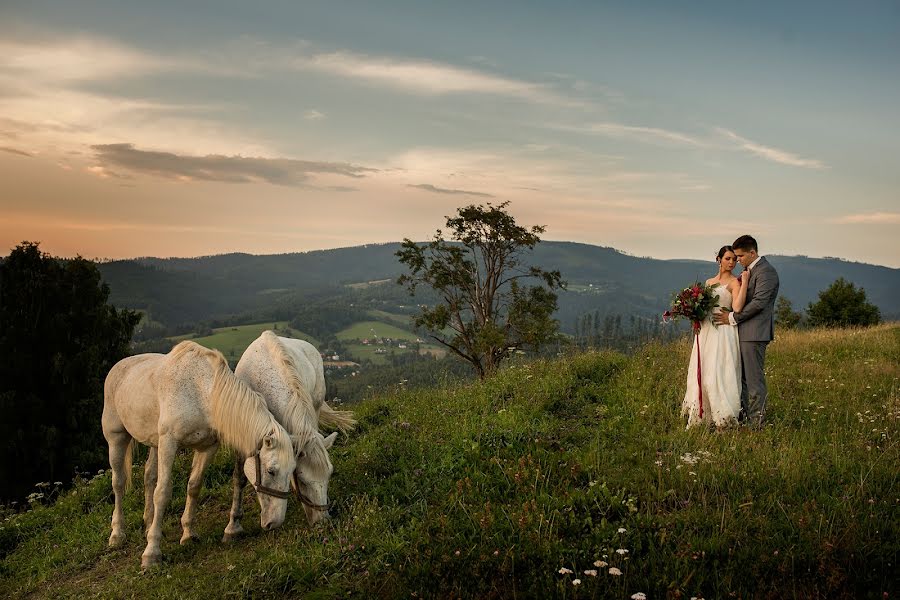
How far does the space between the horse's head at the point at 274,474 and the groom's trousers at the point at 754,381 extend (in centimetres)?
696

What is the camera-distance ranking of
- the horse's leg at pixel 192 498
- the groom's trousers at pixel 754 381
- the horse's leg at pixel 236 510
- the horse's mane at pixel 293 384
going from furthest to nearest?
the groom's trousers at pixel 754 381
the horse's leg at pixel 192 498
the horse's leg at pixel 236 510
the horse's mane at pixel 293 384

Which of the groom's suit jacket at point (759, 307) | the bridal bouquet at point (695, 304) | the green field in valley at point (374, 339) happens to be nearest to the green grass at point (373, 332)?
the green field in valley at point (374, 339)

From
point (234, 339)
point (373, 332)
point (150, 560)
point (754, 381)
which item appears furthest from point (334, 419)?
point (373, 332)

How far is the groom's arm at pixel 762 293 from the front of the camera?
8.49 m

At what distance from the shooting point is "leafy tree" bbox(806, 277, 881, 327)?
41500 millimetres

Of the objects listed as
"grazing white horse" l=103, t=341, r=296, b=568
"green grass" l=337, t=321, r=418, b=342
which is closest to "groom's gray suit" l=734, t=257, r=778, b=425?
"grazing white horse" l=103, t=341, r=296, b=568

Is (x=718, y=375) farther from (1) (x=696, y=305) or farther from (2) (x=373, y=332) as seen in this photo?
(2) (x=373, y=332)

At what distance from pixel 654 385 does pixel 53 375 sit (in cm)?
2946

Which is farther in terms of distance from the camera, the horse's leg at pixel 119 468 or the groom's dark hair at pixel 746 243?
the groom's dark hair at pixel 746 243

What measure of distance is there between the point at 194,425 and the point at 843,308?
4878 cm

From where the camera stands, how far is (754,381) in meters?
8.69

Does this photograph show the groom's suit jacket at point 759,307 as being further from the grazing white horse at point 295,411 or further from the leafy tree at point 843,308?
the leafy tree at point 843,308

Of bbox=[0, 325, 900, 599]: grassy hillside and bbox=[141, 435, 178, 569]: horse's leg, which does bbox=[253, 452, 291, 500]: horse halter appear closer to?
bbox=[0, 325, 900, 599]: grassy hillside

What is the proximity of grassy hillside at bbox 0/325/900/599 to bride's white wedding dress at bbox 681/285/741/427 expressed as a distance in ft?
1.59
